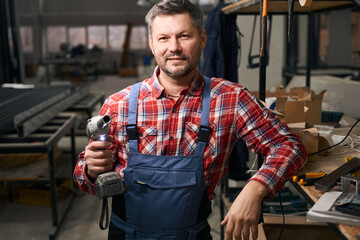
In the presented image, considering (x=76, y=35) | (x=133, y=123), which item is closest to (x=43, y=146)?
(x=133, y=123)

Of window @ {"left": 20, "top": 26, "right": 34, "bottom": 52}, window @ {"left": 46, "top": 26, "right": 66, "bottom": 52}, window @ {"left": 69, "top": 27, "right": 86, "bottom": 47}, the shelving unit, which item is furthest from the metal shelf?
window @ {"left": 20, "top": 26, "right": 34, "bottom": 52}

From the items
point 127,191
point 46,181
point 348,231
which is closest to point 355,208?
point 348,231

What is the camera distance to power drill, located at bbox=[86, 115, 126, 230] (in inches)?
51.9

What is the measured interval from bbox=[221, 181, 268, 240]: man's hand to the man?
0.40 ft

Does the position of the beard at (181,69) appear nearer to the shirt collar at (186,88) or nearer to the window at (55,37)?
the shirt collar at (186,88)

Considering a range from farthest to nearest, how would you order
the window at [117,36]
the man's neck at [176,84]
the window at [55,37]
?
the window at [117,36] → the window at [55,37] → the man's neck at [176,84]

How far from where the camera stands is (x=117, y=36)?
16.3 metres

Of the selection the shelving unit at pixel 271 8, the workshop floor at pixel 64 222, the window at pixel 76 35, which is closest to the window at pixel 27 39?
the window at pixel 76 35

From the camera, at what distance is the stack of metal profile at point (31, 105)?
8.99 ft

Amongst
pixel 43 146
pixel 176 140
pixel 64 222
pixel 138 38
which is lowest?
pixel 64 222

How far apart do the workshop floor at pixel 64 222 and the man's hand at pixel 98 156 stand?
1.64 meters

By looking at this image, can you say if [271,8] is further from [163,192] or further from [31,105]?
[31,105]

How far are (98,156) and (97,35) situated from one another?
15.5 m

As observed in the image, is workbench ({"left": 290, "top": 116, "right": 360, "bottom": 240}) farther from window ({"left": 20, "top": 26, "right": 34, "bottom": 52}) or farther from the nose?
window ({"left": 20, "top": 26, "right": 34, "bottom": 52})
